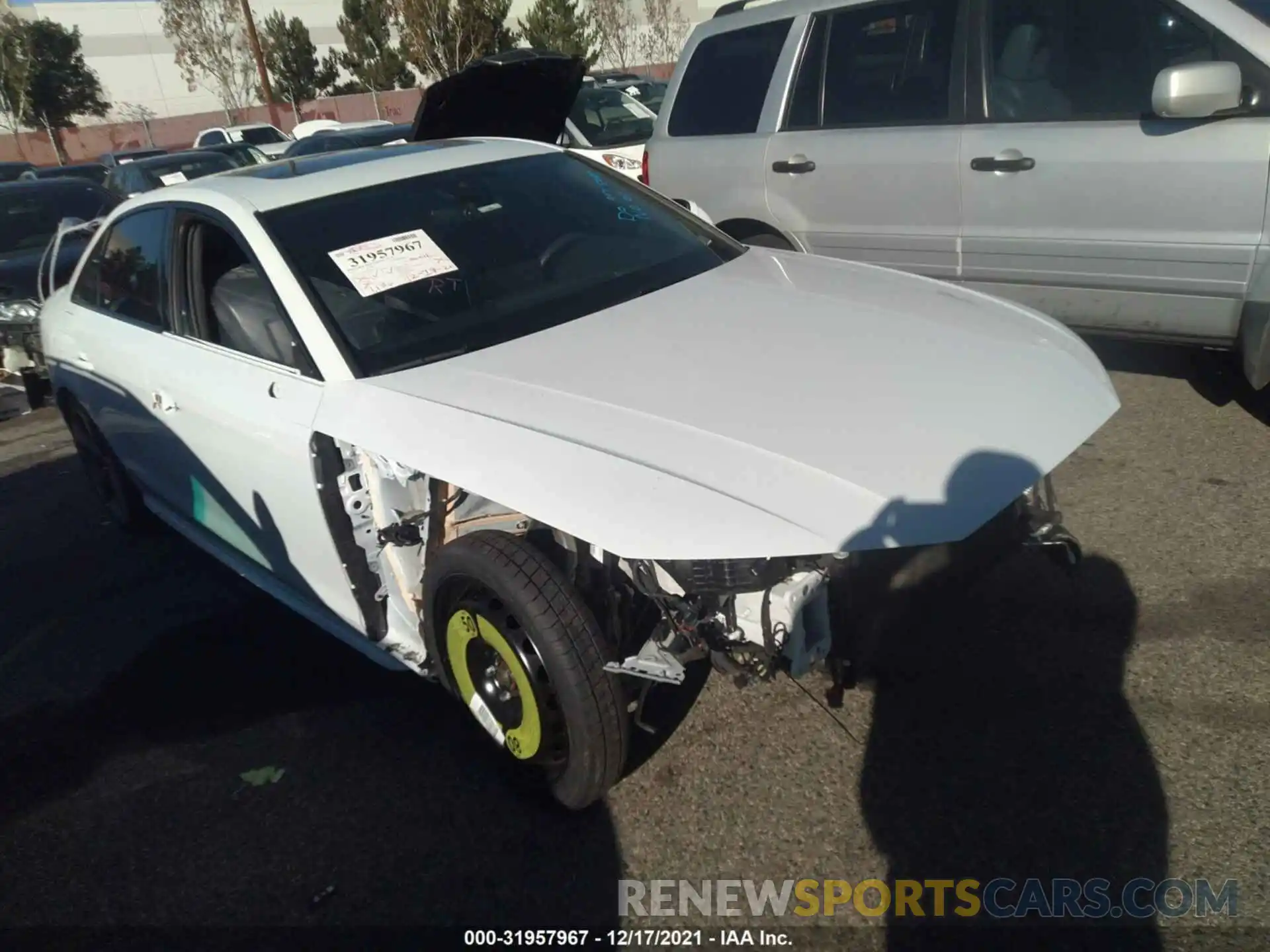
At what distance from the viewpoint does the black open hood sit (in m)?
5.80

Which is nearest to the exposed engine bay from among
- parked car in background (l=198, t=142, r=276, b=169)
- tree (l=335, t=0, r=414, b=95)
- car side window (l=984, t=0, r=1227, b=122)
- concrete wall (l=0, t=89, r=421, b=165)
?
car side window (l=984, t=0, r=1227, b=122)

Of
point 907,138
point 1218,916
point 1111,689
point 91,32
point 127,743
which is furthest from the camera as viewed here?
point 91,32

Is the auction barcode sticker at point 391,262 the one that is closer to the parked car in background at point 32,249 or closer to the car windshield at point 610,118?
the parked car in background at point 32,249

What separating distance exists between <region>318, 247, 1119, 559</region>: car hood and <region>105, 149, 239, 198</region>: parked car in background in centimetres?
1045

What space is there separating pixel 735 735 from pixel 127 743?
79.4 inches

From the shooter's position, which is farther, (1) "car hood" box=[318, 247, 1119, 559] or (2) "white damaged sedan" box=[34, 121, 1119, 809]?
(2) "white damaged sedan" box=[34, 121, 1119, 809]

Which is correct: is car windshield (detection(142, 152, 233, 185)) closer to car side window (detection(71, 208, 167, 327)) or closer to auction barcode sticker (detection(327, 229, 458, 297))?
car side window (detection(71, 208, 167, 327))

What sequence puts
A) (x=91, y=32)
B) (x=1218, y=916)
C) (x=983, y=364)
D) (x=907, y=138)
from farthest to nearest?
(x=91, y=32)
(x=907, y=138)
(x=983, y=364)
(x=1218, y=916)

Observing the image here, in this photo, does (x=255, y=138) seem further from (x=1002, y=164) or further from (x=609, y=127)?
(x=1002, y=164)

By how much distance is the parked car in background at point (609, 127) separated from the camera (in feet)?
27.9

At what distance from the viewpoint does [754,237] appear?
18.4ft

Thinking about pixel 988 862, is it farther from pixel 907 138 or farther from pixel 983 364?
pixel 907 138

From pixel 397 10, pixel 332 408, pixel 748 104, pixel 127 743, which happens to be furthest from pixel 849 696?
pixel 397 10

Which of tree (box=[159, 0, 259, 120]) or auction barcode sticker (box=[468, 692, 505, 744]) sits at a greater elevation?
tree (box=[159, 0, 259, 120])
